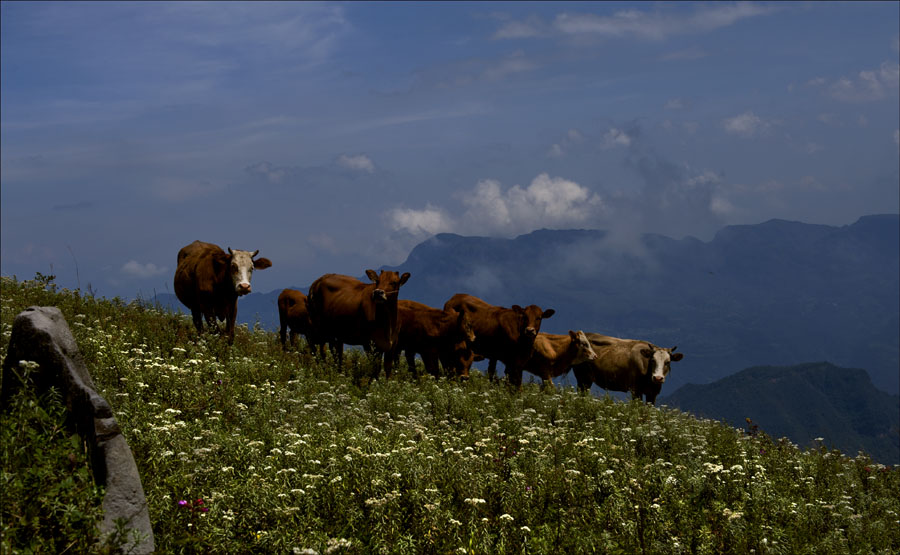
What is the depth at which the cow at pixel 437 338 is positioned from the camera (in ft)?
67.1

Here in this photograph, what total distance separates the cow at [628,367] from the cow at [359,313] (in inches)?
327

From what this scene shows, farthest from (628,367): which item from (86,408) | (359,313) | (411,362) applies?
(86,408)

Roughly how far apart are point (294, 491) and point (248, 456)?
1.68m

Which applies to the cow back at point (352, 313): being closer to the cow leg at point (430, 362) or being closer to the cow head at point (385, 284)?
the cow head at point (385, 284)

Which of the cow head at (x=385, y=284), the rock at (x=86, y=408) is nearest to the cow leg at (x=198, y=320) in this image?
the cow head at (x=385, y=284)

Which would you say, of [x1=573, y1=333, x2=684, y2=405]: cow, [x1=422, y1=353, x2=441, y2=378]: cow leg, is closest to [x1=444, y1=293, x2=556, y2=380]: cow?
[x1=422, y1=353, x2=441, y2=378]: cow leg

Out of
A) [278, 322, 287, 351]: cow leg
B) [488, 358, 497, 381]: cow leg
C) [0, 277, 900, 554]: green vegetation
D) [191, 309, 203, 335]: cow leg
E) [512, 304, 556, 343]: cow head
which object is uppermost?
[512, 304, 556, 343]: cow head

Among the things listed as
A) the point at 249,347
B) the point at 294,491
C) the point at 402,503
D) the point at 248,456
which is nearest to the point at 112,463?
the point at 294,491

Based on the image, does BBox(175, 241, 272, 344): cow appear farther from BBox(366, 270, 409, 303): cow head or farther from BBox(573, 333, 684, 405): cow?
BBox(573, 333, 684, 405): cow

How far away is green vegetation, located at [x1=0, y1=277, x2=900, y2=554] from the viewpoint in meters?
7.36

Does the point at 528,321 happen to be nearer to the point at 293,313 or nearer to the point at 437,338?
the point at 437,338

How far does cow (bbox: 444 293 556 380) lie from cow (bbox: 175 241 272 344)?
20.0 feet

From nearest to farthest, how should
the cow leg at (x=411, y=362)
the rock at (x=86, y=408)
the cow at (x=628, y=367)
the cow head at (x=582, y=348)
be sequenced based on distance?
the rock at (x=86, y=408) → the cow leg at (x=411, y=362) → the cow at (x=628, y=367) → the cow head at (x=582, y=348)

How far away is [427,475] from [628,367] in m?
16.3
